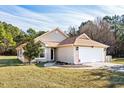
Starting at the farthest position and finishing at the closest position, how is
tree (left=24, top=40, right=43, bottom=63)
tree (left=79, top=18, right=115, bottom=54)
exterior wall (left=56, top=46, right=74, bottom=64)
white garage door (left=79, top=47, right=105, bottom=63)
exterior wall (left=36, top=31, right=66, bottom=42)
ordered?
tree (left=79, top=18, right=115, bottom=54)
exterior wall (left=36, top=31, right=66, bottom=42)
white garage door (left=79, top=47, right=105, bottom=63)
exterior wall (left=56, top=46, right=74, bottom=64)
tree (left=24, top=40, right=43, bottom=63)

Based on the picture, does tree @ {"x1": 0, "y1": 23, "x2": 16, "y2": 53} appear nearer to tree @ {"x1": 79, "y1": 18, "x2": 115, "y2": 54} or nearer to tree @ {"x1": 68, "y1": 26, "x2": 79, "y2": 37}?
tree @ {"x1": 68, "y1": 26, "x2": 79, "y2": 37}

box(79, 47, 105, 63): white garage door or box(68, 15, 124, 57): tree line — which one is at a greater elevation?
box(68, 15, 124, 57): tree line

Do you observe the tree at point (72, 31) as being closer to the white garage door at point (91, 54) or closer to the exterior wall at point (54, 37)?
the exterior wall at point (54, 37)

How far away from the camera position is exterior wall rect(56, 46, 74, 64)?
66.6 feet

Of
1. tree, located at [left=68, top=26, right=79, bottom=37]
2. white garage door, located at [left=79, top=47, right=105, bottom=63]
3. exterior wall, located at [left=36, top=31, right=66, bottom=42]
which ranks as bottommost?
white garage door, located at [left=79, top=47, right=105, bottom=63]

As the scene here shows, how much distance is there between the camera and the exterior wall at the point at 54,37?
24.0 meters

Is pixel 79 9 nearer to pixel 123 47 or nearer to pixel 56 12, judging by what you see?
pixel 56 12

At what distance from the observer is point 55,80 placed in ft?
37.5

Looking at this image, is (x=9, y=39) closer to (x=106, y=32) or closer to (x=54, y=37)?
(x=54, y=37)

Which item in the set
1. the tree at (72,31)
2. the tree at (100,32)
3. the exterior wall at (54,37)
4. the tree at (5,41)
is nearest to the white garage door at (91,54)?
the exterior wall at (54,37)

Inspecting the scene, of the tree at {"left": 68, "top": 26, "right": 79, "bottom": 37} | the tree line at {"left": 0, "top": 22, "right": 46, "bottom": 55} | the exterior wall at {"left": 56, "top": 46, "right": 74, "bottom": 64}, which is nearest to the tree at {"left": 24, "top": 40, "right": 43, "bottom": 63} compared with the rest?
the exterior wall at {"left": 56, "top": 46, "right": 74, "bottom": 64}

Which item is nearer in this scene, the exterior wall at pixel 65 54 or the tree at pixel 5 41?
the exterior wall at pixel 65 54

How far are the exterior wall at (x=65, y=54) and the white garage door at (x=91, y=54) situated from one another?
2.77 ft
